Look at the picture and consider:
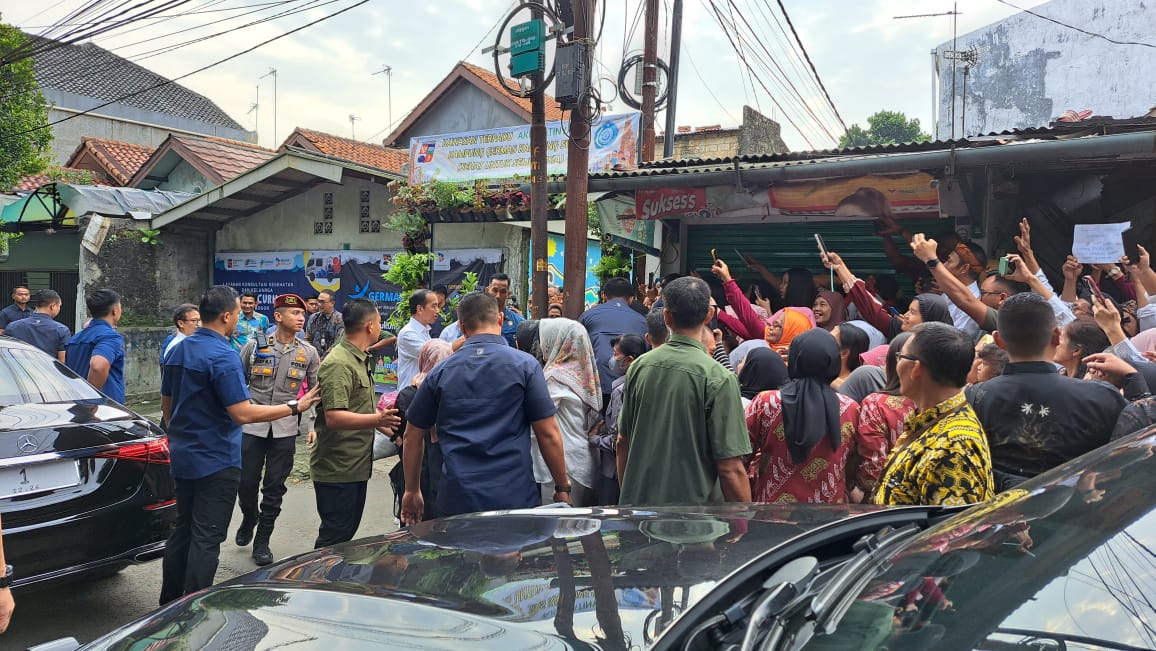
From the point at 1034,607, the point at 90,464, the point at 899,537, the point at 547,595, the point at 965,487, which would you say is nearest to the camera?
the point at 1034,607

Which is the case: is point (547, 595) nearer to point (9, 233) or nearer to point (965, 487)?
point (965, 487)

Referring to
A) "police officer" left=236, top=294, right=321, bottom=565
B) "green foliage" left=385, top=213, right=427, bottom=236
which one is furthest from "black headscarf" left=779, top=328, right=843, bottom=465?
"green foliage" left=385, top=213, right=427, bottom=236

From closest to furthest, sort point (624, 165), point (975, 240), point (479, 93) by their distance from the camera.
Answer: point (975, 240), point (624, 165), point (479, 93)

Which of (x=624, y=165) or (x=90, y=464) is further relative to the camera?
(x=624, y=165)

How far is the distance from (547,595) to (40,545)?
10.7 feet

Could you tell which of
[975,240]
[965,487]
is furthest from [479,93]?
[965,487]

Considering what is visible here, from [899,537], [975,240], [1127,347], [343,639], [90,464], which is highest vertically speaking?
[975,240]

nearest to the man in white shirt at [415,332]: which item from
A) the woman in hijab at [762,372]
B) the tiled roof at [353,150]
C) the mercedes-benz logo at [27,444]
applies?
the mercedes-benz logo at [27,444]

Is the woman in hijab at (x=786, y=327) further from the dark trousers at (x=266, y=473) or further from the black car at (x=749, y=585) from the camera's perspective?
the dark trousers at (x=266, y=473)

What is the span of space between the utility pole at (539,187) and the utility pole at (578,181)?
109 mm

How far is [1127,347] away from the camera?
3.68 m

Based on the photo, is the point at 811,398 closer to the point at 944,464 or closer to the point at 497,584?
the point at 944,464

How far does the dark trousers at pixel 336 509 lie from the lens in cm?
453

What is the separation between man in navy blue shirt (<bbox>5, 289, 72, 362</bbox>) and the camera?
748cm
